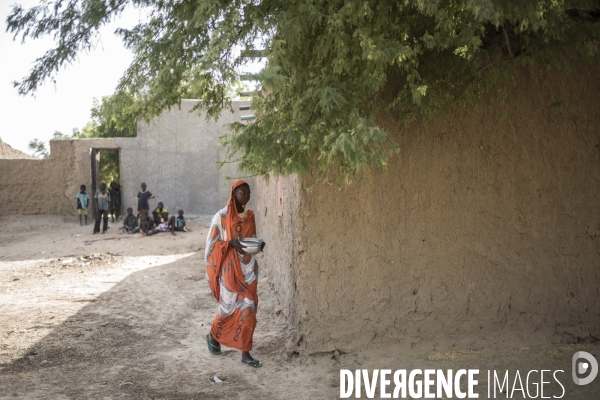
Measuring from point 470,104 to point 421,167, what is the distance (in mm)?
681

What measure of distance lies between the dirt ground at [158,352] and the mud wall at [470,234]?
23cm

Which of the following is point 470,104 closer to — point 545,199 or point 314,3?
point 545,199

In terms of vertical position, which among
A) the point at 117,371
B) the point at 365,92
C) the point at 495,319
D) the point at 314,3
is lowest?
the point at 117,371

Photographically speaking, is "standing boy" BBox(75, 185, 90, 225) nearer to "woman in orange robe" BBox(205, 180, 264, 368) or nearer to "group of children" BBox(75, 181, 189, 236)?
"group of children" BBox(75, 181, 189, 236)

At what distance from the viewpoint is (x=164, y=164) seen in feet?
58.0

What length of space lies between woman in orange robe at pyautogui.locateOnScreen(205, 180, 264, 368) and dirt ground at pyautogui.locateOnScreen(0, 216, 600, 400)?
273 mm

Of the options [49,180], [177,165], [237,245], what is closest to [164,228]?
[177,165]

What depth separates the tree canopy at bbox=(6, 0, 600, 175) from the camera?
12.9 ft

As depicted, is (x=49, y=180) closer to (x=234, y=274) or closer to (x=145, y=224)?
(x=145, y=224)

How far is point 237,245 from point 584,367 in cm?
292

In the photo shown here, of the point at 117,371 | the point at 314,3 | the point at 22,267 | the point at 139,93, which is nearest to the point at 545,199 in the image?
the point at 314,3

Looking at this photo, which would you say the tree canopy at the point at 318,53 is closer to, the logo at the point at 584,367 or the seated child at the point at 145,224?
the logo at the point at 584,367

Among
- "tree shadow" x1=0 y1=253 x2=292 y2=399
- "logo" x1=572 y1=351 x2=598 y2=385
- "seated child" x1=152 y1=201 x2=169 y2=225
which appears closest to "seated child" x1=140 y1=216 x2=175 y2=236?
"seated child" x1=152 y1=201 x2=169 y2=225

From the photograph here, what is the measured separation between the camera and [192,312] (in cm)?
762
